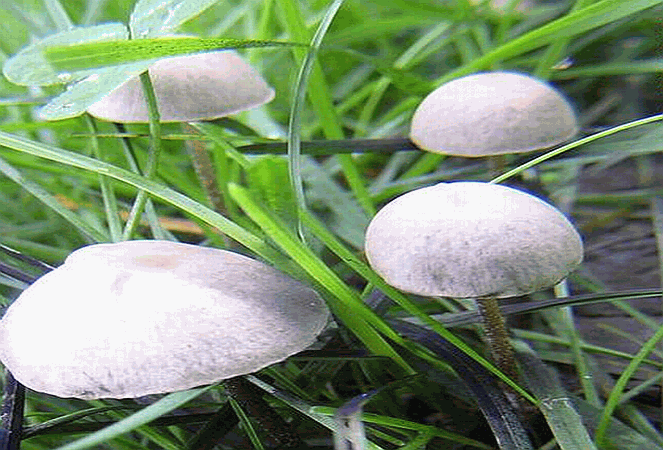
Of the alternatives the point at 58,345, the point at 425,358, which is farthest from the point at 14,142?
the point at 425,358

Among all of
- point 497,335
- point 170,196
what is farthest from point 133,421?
point 497,335

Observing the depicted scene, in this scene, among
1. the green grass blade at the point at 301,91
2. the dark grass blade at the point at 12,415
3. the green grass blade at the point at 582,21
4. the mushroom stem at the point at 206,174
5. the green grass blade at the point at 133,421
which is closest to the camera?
the green grass blade at the point at 133,421

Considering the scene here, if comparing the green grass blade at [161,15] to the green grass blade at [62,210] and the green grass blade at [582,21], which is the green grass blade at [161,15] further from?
the green grass blade at [582,21]

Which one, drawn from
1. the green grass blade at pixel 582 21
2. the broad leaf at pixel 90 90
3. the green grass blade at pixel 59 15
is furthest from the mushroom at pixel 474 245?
the green grass blade at pixel 59 15

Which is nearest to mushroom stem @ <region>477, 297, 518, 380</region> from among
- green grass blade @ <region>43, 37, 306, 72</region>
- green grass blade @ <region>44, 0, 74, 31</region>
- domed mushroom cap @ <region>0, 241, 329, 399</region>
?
domed mushroom cap @ <region>0, 241, 329, 399</region>

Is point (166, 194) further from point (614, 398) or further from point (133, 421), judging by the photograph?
point (614, 398)
